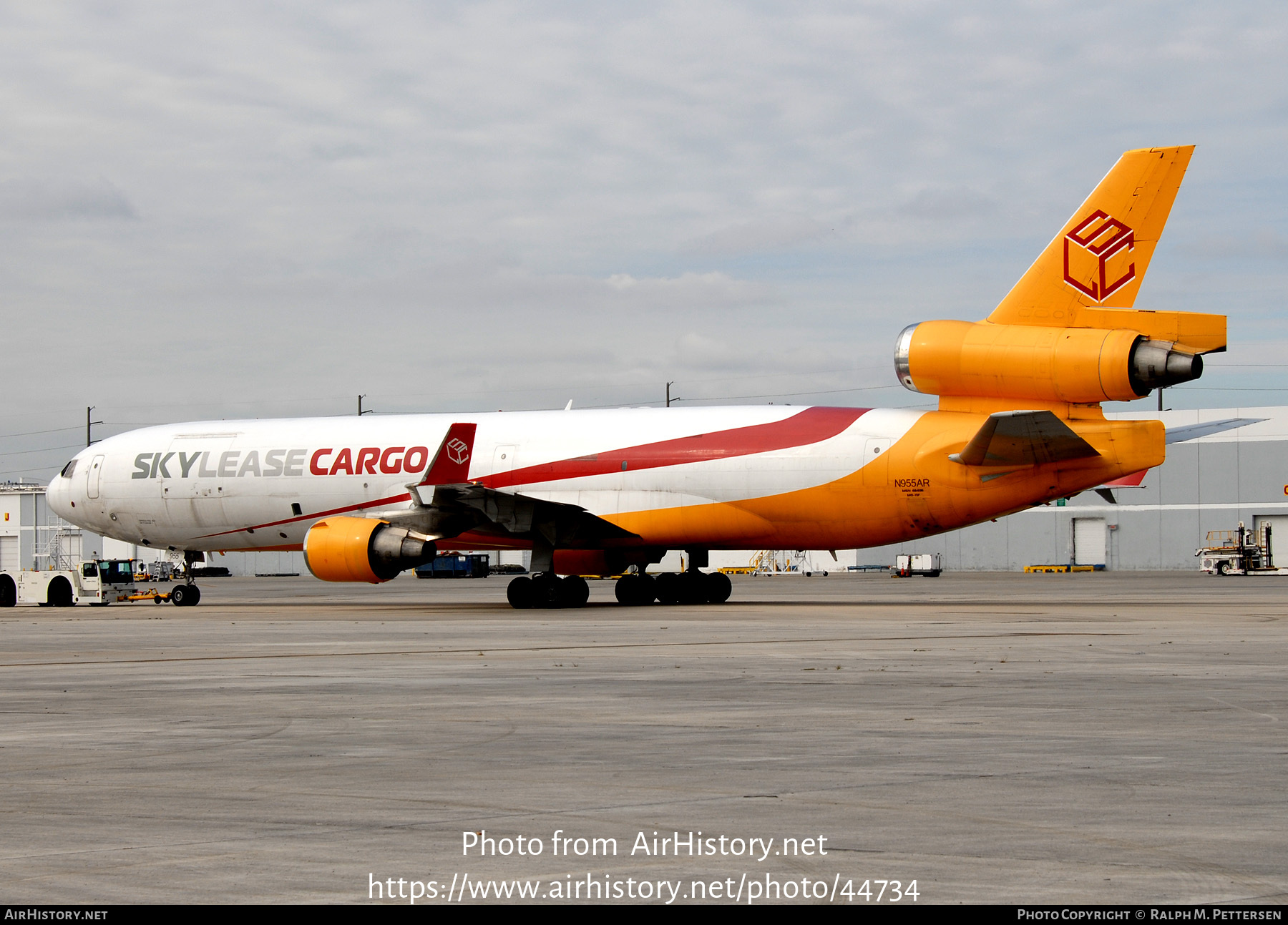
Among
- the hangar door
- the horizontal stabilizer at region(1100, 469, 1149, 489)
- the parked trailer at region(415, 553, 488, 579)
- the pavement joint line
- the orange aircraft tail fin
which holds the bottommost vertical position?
the parked trailer at region(415, 553, 488, 579)

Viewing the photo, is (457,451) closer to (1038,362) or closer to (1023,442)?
(1023,442)

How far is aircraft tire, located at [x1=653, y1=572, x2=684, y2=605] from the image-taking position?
33875mm

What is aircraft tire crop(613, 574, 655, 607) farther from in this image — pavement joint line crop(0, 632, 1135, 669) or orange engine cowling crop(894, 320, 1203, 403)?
pavement joint line crop(0, 632, 1135, 669)

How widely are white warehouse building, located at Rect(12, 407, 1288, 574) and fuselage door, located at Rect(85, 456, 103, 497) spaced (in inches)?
1434

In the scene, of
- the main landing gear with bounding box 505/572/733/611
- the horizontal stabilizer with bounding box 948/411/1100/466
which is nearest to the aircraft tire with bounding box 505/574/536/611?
the main landing gear with bounding box 505/572/733/611

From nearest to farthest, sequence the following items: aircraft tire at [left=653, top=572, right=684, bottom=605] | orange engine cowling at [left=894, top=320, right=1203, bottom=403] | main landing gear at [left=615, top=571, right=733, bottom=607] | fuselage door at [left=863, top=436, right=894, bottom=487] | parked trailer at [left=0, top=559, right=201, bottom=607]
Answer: orange engine cowling at [left=894, top=320, right=1203, bottom=403]
fuselage door at [left=863, top=436, right=894, bottom=487]
main landing gear at [left=615, top=571, right=733, bottom=607]
aircraft tire at [left=653, top=572, right=684, bottom=605]
parked trailer at [left=0, top=559, right=201, bottom=607]

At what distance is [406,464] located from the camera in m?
33.2

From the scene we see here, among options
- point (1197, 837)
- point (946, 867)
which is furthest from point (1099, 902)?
point (1197, 837)

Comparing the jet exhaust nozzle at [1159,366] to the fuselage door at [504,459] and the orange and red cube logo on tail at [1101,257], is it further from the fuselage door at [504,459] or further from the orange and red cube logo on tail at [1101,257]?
the fuselage door at [504,459]

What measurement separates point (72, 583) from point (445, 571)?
34956 millimetres

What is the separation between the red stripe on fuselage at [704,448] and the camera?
98.8 ft

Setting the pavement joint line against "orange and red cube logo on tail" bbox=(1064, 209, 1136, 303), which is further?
"orange and red cube logo on tail" bbox=(1064, 209, 1136, 303)

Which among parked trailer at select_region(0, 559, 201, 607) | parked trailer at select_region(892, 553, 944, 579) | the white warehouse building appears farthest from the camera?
the white warehouse building

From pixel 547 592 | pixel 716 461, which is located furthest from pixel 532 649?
pixel 716 461
